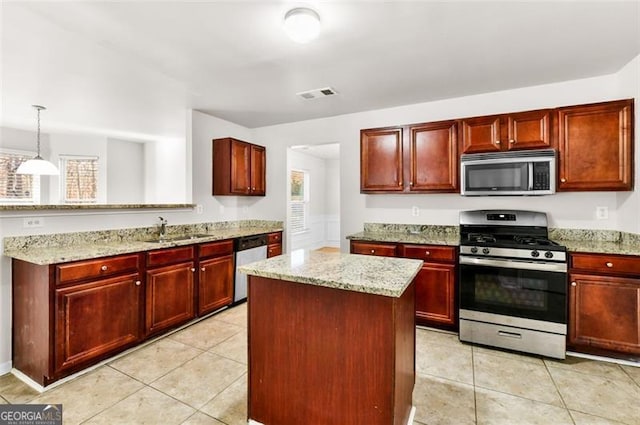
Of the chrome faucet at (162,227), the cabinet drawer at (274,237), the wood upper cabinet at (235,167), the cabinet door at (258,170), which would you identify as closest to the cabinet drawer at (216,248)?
the chrome faucet at (162,227)

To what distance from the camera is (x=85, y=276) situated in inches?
91.8

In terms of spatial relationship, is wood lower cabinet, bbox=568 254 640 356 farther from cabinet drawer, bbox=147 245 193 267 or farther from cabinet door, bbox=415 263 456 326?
cabinet drawer, bbox=147 245 193 267

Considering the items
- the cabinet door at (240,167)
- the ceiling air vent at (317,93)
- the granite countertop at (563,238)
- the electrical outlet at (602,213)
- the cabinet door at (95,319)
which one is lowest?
the cabinet door at (95,319)

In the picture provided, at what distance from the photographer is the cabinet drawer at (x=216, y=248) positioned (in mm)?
3378

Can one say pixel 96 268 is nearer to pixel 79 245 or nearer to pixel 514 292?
pixel 79 245

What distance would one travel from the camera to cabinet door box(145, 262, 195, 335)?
9.32ft

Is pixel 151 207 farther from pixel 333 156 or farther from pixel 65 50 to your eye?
pixel 333 156

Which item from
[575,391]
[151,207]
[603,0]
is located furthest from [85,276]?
[603,0]

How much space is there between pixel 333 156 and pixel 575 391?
655 cm

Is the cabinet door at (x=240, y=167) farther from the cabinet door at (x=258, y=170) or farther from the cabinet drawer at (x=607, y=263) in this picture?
the cabinet drawer at (x=607, y=263)

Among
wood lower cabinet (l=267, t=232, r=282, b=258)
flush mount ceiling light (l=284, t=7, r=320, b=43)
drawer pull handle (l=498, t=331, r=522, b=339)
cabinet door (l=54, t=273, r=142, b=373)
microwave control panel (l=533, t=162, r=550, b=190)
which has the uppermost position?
flush mount ceiling light (l=284, t=7, r=320, b=43)

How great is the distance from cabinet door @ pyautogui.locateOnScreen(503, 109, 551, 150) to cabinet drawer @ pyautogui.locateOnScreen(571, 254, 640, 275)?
1.09 metres

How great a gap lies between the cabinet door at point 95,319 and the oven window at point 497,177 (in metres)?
3.38

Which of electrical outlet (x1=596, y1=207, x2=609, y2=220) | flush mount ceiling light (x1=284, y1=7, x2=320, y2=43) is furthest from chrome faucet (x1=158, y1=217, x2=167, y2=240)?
electrical outlet (x1=596, y1=207, x2=609, y2=220)
